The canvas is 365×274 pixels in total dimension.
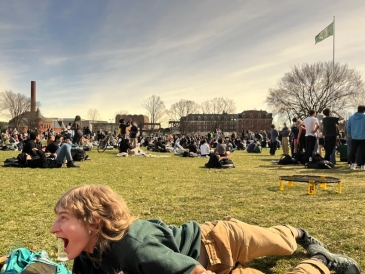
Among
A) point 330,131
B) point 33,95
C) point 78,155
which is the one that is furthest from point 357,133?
point 33,95

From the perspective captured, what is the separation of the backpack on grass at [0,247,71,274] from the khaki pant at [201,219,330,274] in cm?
121

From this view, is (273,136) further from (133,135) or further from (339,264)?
(339,264)

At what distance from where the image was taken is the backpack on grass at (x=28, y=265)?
236 centimetres

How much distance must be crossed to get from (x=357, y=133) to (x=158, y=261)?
1068cm

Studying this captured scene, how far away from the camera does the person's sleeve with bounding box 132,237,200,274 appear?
1.76m

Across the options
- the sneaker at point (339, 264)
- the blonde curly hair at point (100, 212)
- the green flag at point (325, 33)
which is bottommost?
the sneaker at point (339, 264)

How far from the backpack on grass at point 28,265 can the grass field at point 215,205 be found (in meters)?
0.76

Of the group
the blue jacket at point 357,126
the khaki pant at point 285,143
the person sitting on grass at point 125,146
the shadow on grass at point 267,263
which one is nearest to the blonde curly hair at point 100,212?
the shadow on grass at point 267,263

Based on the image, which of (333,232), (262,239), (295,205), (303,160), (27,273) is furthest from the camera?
(303,160)

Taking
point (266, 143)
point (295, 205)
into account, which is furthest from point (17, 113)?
point (295, 205)

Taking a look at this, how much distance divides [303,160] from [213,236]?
1173 centimetres

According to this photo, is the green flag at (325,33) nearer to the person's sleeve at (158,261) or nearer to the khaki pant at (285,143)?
the khaki pant at (285,143)

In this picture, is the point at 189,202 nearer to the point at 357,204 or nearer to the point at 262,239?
the point at 357,204

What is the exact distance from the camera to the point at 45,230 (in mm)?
4148
